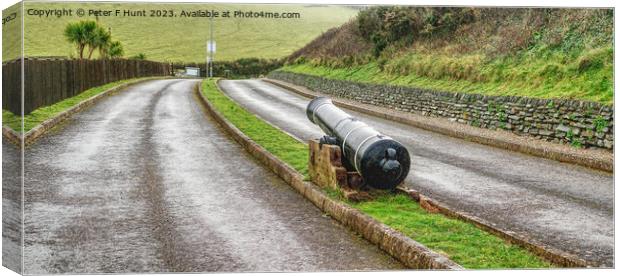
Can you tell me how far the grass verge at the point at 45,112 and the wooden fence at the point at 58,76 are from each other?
0.10 m

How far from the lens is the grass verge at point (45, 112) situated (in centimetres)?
835

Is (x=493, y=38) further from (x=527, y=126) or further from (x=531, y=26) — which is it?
(x=527, y=126)

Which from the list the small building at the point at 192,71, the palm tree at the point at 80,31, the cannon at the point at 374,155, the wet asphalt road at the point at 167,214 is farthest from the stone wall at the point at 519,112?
the small building at the point at 192,71

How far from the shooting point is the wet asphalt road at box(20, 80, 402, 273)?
7.75 meters

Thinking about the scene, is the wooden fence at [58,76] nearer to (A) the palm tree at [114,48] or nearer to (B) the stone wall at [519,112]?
(A) the palm tree at [114,48]

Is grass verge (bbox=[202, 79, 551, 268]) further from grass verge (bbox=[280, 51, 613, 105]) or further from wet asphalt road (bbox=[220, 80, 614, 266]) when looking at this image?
grass verge (bbox=[280, 51, 613, 105])

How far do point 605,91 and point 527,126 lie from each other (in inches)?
74.4

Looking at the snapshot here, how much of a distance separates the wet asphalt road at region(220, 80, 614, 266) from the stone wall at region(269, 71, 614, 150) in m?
1.12

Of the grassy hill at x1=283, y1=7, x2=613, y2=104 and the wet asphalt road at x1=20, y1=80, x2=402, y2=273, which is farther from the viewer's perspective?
the grassy hill at x1=283, y1=7, x2=613, y2=104

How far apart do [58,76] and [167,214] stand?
8.18 meters

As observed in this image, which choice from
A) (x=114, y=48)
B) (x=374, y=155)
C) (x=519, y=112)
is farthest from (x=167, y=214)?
(x=114, y=48)

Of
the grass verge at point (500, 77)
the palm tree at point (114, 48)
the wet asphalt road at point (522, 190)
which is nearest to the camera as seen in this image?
the wet asphalt road at point (522, 190)

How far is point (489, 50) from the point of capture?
22.6 metres

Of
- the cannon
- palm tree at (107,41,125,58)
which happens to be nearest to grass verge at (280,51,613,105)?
the cannon
